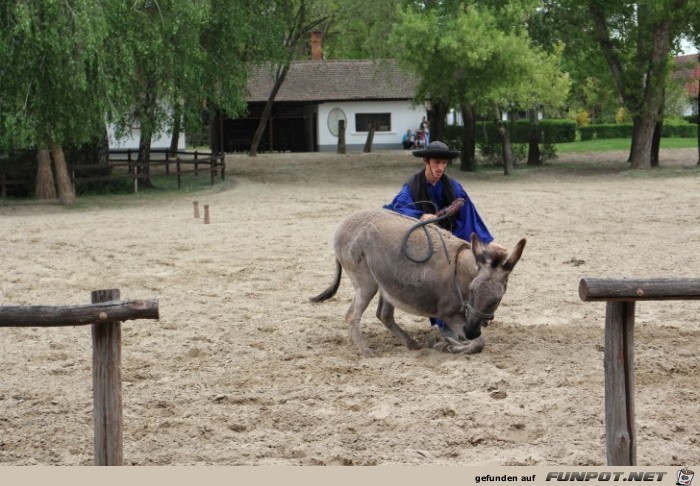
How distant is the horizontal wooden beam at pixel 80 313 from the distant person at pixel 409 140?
152 feet

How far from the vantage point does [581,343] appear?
8805 millimetres

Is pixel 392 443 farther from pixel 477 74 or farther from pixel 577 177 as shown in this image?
pixel 577 177

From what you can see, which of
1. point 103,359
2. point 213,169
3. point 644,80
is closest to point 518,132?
point 644,80

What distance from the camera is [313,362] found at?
8.31 metres

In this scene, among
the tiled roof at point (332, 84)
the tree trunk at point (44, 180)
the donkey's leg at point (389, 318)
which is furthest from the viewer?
the tiled roof at point (332, 84)

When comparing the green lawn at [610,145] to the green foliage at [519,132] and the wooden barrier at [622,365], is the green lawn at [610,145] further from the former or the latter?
the wooden barrier at [622,365]

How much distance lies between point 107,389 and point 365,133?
47.3 metres

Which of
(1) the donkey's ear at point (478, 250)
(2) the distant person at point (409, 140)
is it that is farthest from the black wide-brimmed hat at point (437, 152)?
(2) the distant person at point (409, 140)

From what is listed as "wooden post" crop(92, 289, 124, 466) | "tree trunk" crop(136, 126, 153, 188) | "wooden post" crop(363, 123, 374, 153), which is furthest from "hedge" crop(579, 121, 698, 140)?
"wooden post" crop(92, 289, 124, 466)

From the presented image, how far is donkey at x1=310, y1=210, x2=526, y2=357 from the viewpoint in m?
7.91

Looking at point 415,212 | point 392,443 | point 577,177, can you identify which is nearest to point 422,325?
point 415,212

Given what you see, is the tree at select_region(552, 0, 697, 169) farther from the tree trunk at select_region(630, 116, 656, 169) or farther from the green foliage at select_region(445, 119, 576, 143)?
the green foliage at select_region(445, 119, 576, 143)

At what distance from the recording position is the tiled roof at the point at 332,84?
51.1 m

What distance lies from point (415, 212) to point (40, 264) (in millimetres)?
7189
